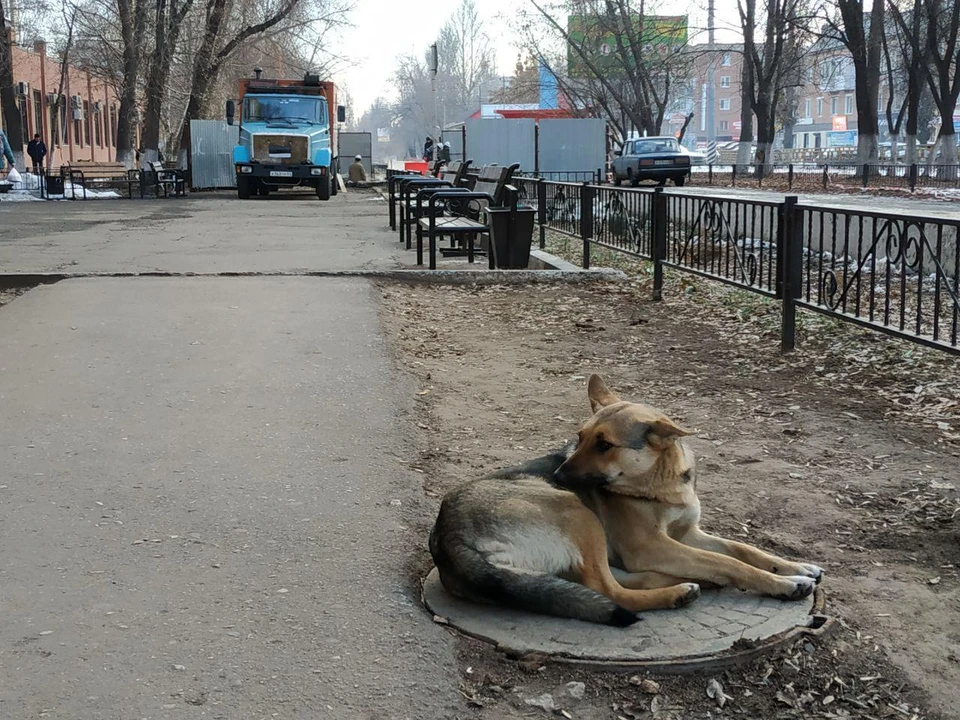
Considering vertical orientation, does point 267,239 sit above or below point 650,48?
below

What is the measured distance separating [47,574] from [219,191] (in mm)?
36214

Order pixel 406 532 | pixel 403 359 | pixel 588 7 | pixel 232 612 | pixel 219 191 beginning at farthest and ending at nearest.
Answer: pixel 588 7, pixel 219 191, pixel 403 359, pixel 406 532, pixel 232 612

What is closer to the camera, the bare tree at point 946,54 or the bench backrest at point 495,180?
the bench backrest at point 495,180

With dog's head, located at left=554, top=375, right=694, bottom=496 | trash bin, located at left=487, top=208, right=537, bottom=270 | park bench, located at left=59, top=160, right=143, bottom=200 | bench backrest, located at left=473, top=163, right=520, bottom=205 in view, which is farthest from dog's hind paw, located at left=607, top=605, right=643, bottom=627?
park bench, located at left=59, top=160, right=143, bottom=200

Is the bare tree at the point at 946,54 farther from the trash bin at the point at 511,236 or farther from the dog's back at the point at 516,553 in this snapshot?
the dog's back at the point at 516,553

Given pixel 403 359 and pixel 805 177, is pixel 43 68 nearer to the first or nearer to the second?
pixel 805 177

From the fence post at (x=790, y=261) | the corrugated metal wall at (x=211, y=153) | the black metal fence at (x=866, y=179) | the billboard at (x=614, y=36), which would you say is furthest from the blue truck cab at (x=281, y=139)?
the fence post at (x=790, y=261)

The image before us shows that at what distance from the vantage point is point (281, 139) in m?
31.7

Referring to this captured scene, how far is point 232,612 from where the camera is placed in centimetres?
351

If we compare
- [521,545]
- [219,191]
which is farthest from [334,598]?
[219,191]

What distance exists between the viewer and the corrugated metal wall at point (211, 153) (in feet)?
124

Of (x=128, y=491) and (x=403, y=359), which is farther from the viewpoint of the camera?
(x=403, y=359)

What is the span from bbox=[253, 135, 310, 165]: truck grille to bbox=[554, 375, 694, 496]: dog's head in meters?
29.2

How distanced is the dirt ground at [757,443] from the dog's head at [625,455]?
647 mm
